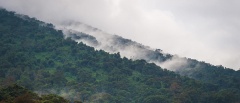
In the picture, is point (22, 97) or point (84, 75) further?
point (84, 75)

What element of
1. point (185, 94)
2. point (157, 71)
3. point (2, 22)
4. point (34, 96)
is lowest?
point (34, 96)

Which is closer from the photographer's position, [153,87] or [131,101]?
[131,101]

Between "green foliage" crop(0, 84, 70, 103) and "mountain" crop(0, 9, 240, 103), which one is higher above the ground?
"mountain" crop(0, 9, 240, 103)

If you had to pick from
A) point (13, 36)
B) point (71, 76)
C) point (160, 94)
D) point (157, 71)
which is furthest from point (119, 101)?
point (13, 36)

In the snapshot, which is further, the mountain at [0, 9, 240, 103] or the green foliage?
the mountain at [0, 9, 240, 103]

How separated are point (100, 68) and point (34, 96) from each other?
298 feet

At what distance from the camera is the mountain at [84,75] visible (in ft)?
431

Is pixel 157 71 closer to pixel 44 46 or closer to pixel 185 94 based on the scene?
pixel 185 94

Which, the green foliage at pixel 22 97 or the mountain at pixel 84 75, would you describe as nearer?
the green foliage at pixel 22 97

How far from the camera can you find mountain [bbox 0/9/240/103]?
132m

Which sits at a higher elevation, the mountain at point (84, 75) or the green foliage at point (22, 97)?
the mountain at point (84, 75)

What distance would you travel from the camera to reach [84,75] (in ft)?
498

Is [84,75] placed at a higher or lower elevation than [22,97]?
higher

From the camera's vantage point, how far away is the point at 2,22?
19562 centimetres
